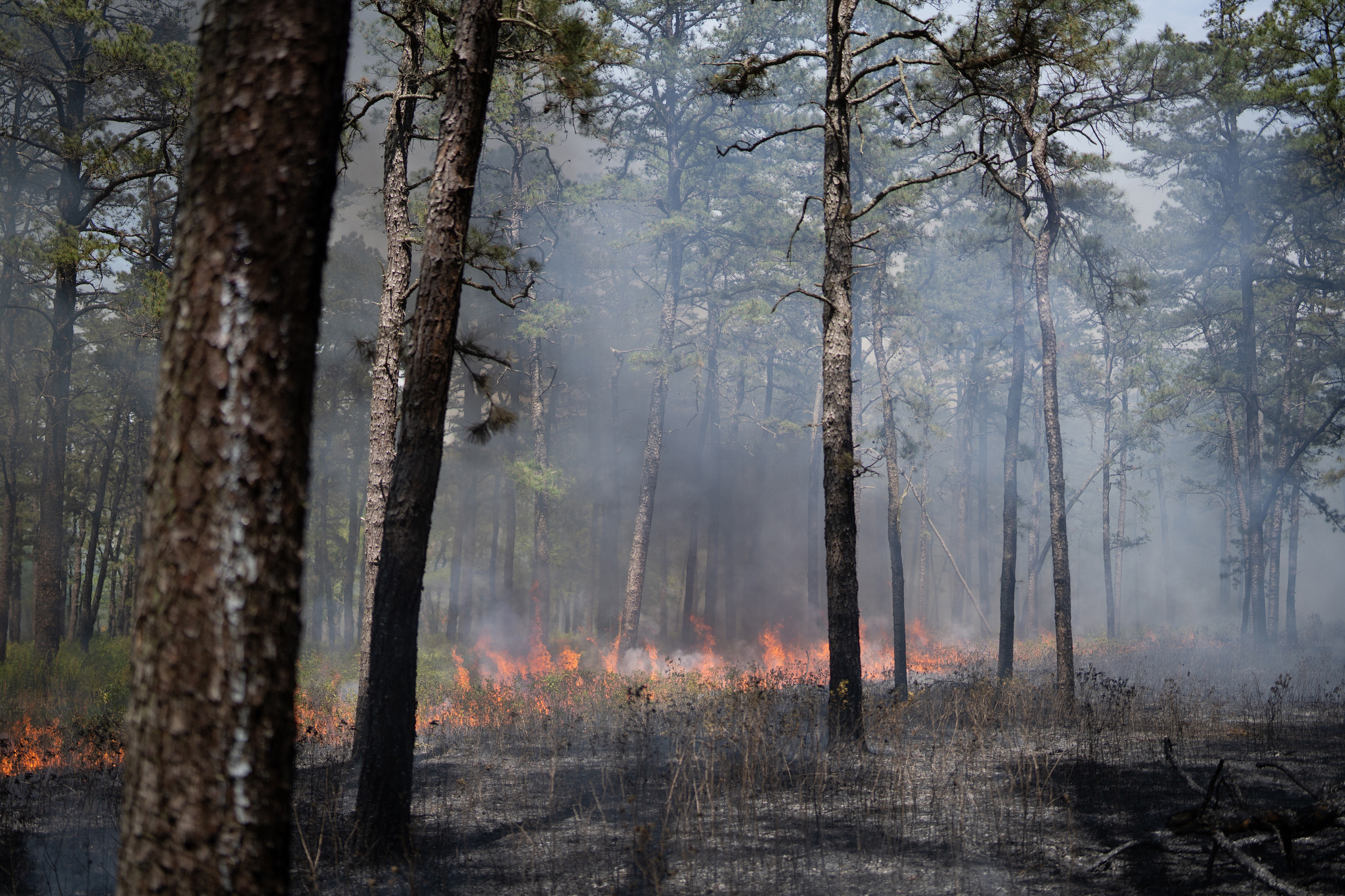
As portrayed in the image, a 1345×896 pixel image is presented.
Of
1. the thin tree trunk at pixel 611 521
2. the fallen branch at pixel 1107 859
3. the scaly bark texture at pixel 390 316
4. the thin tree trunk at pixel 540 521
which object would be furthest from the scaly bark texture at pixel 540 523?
the fallen branch at pixel 1107 859

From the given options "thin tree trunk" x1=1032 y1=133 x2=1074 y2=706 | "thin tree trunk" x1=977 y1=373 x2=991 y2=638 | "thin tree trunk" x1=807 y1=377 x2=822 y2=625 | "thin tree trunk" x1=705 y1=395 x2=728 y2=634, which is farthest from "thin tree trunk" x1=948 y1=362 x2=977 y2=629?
"thin tree trunk" x1=1032 y1=133 x2=1074 y2=706

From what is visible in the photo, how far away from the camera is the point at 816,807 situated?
6.71 meters

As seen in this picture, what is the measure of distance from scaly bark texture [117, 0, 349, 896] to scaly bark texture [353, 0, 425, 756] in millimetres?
6485

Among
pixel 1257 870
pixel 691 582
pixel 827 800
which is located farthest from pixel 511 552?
pixel 1257 870

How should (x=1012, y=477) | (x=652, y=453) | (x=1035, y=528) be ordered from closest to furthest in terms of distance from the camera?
(x=1012, y=477)
(x=652, y=453)
(x=1035, y=528)

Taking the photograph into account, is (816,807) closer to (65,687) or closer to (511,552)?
(65,687)

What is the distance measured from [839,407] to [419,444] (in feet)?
17.2

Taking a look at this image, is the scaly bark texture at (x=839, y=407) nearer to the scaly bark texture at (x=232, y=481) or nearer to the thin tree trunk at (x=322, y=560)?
the scaly bark texture at (x=232, y=481)

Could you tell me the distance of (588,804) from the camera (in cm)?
749

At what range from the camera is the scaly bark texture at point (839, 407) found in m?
9.07

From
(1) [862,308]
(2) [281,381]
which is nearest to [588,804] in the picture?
(2) [281,381]

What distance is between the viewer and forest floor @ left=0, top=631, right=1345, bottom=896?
5.12 m

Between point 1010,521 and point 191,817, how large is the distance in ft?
56.8

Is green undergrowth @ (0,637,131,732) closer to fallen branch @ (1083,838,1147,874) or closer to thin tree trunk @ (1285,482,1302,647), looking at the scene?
fallen branch @ (1083,838,1147,874)
